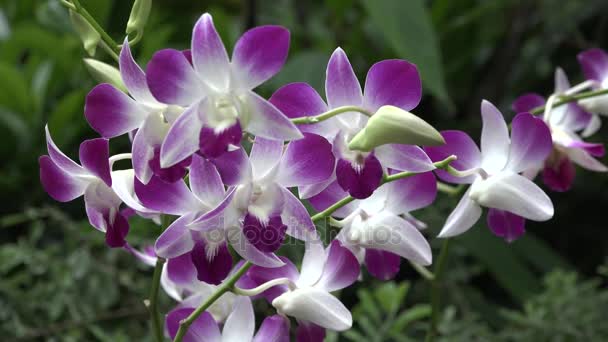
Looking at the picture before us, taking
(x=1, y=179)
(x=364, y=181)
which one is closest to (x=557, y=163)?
(x=364, y=181)

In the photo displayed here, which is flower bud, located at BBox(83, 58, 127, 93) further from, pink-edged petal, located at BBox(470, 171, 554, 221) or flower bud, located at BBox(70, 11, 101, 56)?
pink-edged petal, located at BBox(470, 171, 554, 221)

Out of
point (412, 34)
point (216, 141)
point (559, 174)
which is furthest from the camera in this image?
point (412, 34)

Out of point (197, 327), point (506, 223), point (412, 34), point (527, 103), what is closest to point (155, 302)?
point (197, 327)

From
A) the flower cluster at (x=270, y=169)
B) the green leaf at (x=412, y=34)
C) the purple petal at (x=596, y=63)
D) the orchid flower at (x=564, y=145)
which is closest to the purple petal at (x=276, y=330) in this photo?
the flower cluster at (x=270, y=169)

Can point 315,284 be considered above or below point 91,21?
below

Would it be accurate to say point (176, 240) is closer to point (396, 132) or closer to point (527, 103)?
point (396, 132)

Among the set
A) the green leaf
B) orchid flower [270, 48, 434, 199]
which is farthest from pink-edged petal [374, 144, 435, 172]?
the green leaf
